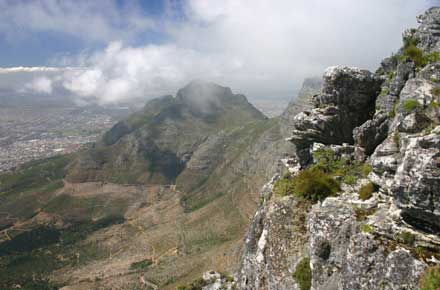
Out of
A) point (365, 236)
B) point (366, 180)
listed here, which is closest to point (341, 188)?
point (366, 180)

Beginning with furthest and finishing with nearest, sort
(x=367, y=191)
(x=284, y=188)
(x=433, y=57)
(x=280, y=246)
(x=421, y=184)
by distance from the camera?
1. (x=284, y=188)
2. (x=433, y=57)
3. (x=280, y=246)
4. (x=367, y=191)
5. (x=421, y=184)

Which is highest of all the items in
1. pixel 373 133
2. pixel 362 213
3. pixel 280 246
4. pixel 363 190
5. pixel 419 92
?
pixel 419 92

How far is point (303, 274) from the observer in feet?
84.2

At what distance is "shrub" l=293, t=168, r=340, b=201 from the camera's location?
28.2 m

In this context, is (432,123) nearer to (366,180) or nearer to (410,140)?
(410,140)

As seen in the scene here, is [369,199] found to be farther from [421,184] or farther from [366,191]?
[421,184]

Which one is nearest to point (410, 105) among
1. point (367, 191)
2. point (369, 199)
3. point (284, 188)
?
point (367, 191)

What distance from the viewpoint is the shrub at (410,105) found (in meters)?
24.2

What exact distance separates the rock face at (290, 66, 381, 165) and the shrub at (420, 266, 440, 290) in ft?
67.5

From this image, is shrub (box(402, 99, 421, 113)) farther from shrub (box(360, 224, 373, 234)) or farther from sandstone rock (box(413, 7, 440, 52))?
sandstone rock (box(413, 7, 440, 52))

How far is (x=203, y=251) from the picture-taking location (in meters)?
196

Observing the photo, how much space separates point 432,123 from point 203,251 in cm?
18624

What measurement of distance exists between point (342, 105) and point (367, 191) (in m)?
13.8

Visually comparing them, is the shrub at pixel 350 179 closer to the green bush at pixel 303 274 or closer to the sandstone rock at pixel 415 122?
the sandstone rock at pixel 415 122
